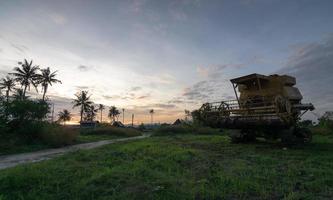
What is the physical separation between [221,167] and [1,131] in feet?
64.8

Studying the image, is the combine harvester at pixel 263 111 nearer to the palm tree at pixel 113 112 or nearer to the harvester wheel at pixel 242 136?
the harvester wheel at pixel 242 136

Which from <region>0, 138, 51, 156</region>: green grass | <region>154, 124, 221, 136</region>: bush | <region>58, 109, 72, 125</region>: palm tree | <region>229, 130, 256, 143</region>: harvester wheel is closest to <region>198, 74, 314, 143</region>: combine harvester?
<region>229, 130, 256, 143</region>: harvester wheel

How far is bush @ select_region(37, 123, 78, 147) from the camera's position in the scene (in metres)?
24.9

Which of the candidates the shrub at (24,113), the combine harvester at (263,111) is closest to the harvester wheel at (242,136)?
the combine harvester at (263,111)

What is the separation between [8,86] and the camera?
56938 millimetres

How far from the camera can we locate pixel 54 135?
25.5 metres

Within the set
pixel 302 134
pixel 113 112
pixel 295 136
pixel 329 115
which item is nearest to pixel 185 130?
pixel 329 115

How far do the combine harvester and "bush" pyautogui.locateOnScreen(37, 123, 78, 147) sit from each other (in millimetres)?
15064

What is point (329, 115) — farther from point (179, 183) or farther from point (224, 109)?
point (179, 183)

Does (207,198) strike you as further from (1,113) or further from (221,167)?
(1,113)

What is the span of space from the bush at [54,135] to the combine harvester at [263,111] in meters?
15.1

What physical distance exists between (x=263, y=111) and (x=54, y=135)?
19805 mm

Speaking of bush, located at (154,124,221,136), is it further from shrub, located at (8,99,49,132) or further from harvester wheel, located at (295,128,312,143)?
harvester wheel, located at (295,128,312,143)

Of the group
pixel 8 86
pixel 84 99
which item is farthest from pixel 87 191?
pixel 84 99
